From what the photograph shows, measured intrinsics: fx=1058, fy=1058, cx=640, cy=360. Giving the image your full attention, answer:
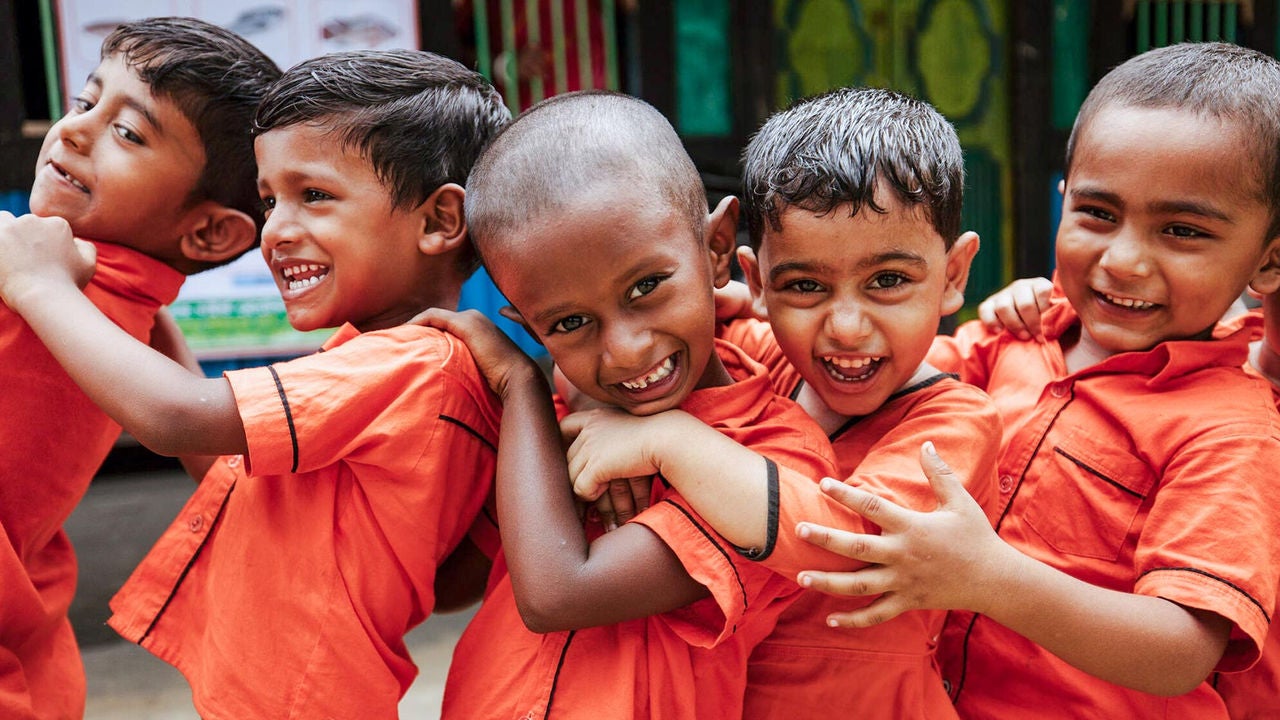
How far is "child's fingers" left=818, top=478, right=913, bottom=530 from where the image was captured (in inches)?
52.9

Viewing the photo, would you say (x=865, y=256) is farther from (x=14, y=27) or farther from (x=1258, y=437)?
(x=14, y=27)

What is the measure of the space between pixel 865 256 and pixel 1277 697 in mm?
1036

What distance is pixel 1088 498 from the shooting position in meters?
1.63

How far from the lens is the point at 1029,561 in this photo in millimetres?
1430

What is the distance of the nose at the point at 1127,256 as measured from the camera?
5.23 feet

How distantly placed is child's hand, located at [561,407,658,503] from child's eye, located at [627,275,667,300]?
6.9 inches

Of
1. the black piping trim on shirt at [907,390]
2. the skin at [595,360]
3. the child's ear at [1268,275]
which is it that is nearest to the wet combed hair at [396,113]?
the skin at [595,360]

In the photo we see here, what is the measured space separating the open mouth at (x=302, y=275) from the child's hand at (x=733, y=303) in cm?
69

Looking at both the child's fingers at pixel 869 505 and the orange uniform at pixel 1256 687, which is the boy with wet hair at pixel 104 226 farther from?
the orange uniform at pixel 1256 687

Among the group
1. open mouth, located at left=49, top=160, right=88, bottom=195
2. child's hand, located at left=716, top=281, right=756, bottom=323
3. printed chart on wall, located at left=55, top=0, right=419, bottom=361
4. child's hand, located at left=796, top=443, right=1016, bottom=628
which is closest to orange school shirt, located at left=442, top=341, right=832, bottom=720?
child's hand, located at left=796, top=443, right=1016, bottom=628

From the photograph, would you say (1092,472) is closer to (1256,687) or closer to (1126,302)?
(1126,302)

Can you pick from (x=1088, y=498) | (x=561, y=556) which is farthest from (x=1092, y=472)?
(x=561, y=556)

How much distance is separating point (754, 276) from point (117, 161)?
1.09 metres

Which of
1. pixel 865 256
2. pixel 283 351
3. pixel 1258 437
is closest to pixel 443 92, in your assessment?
pixel 865 256
